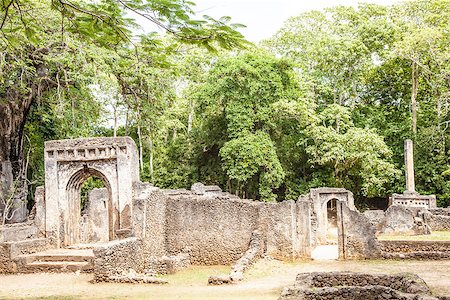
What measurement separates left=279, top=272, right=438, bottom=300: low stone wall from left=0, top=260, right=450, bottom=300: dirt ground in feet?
3.67

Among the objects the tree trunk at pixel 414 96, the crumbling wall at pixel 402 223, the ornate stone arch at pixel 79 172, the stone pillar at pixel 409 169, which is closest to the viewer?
the ornate stone arch at pixel 79 172

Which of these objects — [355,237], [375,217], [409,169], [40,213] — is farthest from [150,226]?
[409,169]

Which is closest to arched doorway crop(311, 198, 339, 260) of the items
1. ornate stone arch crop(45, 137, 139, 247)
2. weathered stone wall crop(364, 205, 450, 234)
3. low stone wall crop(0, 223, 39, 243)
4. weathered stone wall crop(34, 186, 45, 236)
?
weathered stone wall crop(364, 205, 450, 234)

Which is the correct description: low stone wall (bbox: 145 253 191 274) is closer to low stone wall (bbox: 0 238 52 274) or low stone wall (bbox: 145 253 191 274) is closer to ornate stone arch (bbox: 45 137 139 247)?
ornate stone arch (bbox: 45 137 139 247)

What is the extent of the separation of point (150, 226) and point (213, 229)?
1.94m

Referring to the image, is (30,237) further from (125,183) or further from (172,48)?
(172,48)

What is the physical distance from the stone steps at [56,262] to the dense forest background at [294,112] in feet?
24.1

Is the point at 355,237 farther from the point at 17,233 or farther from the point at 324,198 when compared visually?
the point at 17,233

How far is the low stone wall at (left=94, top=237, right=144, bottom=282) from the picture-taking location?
12719 mm

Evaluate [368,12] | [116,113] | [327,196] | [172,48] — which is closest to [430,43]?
[368,12]

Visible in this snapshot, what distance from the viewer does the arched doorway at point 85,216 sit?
58.0 feet

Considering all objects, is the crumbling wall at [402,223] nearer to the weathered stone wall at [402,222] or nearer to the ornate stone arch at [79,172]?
the weathered stone wall at [402,222]

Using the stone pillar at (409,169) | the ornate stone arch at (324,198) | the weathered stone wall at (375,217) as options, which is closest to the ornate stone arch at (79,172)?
the ornate stone arch at (324,198)

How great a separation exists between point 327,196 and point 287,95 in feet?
28.8
